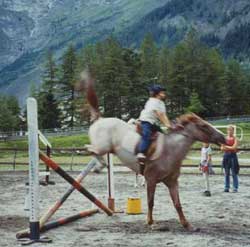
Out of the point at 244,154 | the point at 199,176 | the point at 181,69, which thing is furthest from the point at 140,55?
the point at 199,176

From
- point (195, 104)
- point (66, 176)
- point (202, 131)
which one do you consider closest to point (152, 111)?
point (202, 131)

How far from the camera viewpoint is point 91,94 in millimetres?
11016

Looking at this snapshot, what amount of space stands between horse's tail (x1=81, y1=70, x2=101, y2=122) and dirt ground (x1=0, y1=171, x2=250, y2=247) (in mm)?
2067

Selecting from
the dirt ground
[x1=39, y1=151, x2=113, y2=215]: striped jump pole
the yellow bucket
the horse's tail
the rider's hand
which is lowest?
the dirt ground

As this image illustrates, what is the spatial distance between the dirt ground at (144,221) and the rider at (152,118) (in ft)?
4.56

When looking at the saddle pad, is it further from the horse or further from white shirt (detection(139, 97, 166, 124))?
white shirt (detection(139, 97, 166, 124))

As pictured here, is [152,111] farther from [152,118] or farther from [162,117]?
[162,117]

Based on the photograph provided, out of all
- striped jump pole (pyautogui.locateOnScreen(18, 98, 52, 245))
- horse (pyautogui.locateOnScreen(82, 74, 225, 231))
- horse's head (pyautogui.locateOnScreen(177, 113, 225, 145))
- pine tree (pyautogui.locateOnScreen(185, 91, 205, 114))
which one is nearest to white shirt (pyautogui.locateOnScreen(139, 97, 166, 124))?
horse (pyautogui.locateOnScreen(82, 74, 225, 231))

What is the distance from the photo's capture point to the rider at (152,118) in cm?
1030

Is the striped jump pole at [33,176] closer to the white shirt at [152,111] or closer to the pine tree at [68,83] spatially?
the white shirt at [152,111]

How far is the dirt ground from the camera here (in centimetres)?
923

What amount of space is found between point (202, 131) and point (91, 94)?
86.5 inches

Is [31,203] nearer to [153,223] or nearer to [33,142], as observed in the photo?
[33,142]

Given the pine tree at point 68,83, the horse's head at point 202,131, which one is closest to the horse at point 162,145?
the horse's head at point 202,131
